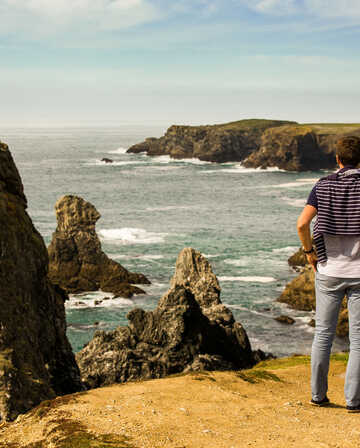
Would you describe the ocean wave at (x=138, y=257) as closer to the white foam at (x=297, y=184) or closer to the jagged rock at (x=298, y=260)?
the jagged rock at (x=298, y=260)

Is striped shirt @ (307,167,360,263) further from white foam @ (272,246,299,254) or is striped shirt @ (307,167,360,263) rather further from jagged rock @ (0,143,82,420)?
white foam @ (272,246,299,254)

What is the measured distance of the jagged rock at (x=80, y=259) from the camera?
5153 centimetres

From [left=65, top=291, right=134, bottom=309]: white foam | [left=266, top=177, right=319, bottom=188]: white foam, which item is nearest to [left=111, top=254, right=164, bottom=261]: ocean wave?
[left=65, top=291, right=134, bottom=309]: white foam

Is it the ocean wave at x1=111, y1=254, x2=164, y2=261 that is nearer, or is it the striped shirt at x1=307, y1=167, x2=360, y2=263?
the striped shirt at x1=307, y1=167, x2=360, y2=263

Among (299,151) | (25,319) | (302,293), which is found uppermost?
(299,151)

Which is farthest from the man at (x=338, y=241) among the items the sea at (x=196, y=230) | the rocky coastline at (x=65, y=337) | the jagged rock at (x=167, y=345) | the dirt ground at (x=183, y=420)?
the sea at (x=196, y=230)

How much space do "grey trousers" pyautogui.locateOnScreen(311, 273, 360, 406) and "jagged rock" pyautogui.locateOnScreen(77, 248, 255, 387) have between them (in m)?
15.0

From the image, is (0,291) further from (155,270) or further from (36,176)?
(36,176)

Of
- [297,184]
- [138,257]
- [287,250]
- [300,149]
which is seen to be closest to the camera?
[138,257]

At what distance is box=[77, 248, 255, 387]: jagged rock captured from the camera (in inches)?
942

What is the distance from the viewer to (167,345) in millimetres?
27188

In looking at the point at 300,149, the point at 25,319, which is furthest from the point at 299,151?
the point at 25,319

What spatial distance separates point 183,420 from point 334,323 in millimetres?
3032

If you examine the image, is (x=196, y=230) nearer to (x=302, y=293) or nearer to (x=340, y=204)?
(x=302, y=293)
